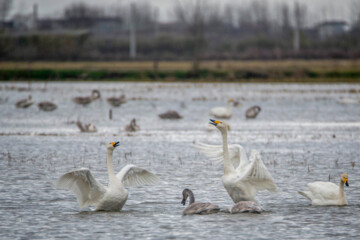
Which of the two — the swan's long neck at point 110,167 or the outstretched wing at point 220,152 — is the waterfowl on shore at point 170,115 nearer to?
the outstretched wing at point 220,152

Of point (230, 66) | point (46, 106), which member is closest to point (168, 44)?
point (230, 66)

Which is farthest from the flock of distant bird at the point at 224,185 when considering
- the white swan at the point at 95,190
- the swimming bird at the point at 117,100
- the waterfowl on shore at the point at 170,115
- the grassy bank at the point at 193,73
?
the grassy bank at the point at 193,73

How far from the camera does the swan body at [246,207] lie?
8375mm

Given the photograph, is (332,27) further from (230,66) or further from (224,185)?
(224,185)

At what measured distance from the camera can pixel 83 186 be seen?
27.8 ft

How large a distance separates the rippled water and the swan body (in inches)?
3.3

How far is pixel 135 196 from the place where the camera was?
31.8 ft

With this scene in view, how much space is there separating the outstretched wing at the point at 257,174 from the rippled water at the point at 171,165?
0.37 meters

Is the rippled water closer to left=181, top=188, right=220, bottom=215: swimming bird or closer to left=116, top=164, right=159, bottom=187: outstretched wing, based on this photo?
left=181, top=188, right=220, bottom=215: swimming bird

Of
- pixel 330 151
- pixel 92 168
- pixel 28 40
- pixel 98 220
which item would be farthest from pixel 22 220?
pixel 28 40

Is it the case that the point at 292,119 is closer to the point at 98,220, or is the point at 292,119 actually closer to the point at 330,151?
the point at 330,151

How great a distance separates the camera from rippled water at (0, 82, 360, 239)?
770 cm

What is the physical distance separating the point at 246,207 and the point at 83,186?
2.05m

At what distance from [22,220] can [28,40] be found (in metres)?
49.5
